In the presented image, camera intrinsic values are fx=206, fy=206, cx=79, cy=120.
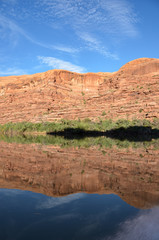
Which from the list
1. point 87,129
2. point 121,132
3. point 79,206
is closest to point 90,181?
point 79,206

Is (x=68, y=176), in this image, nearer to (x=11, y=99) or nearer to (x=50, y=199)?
(x=50, y=199)

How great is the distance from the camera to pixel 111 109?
44.0m

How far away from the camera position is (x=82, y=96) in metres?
58.4

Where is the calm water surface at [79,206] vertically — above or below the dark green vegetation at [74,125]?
below

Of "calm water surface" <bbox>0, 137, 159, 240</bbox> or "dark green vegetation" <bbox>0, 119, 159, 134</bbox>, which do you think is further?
"dark green vegetation" <bbox>0, 119, 159, 134</bbox>

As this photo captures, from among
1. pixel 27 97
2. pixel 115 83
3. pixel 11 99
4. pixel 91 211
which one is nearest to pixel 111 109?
pixel 115 83

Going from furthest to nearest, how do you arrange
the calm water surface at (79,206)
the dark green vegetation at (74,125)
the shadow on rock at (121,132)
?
the dark green vegetation at (74,125) < the shadow on rock at (121,132) < the calm water surface at (79,206)

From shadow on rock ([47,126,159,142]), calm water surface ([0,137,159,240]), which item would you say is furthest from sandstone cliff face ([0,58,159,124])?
→ calm water surface ([0,137,159,240])

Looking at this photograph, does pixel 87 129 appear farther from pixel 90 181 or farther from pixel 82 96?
pixel 90 181

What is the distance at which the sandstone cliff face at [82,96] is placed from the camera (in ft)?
139

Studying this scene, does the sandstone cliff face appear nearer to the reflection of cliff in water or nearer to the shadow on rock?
the shadow on rock

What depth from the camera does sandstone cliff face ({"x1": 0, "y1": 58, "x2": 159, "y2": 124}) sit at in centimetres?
4231

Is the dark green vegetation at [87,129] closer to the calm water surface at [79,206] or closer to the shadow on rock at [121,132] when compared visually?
the shadow on rock at [121,132]

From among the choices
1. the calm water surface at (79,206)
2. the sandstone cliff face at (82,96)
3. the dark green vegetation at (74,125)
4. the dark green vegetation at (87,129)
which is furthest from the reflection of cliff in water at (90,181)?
the sandstone cliff face at (82,96)
